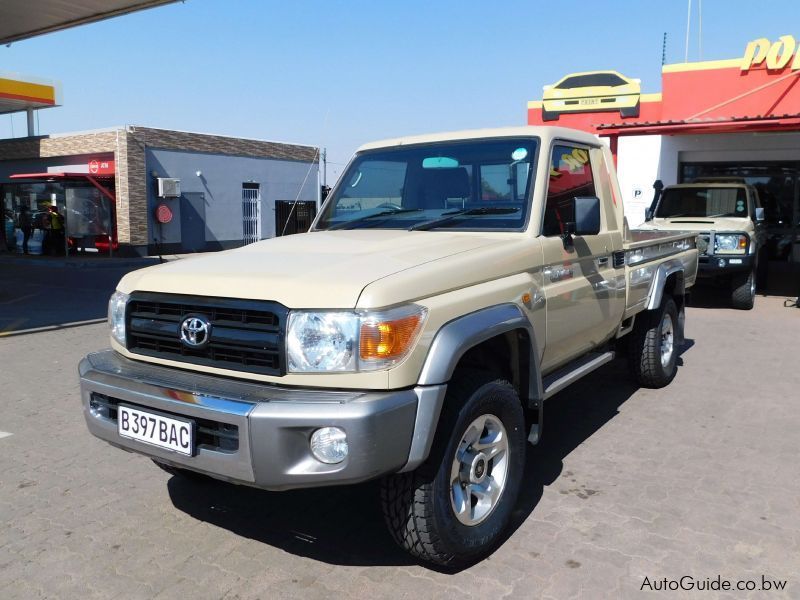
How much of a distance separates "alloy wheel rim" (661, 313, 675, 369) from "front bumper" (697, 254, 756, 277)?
4713mm

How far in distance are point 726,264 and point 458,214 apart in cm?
803

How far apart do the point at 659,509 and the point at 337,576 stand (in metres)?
1.78

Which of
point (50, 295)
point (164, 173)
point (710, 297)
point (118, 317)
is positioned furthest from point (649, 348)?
point (164, 173)

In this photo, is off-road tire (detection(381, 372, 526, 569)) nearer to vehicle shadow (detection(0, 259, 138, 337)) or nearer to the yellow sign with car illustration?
vehicle shadow (detection(0, 259, 138, 337))

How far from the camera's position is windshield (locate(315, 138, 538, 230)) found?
3.90 metres

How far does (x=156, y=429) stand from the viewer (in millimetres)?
2887

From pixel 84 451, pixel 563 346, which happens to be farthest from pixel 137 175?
pixel 563 346

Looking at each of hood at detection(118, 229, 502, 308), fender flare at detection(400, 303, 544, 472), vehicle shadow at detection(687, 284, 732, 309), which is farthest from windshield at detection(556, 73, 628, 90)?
fender flare at detection(400, 303, 544, 472)

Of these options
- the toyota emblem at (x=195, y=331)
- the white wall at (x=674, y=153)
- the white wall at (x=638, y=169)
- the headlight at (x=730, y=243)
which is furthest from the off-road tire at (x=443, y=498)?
the white wall at (x=638, y=169)

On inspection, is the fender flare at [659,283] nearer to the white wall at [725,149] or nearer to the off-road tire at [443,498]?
the off-road tire at [443,498]

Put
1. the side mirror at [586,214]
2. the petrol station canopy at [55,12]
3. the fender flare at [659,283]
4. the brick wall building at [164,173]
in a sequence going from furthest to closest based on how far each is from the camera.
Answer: the brick wall building at [164,173] < the petrol station canopy at [55,12] < the fender flare at [659,283] < the side mirror at [586,214]

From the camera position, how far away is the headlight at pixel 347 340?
264cm

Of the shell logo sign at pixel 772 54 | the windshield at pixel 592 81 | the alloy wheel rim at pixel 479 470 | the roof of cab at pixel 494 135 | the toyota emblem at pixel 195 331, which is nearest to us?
the toyota emblem at pixel 195 331

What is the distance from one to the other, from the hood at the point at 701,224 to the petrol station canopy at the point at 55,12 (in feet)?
31.3
